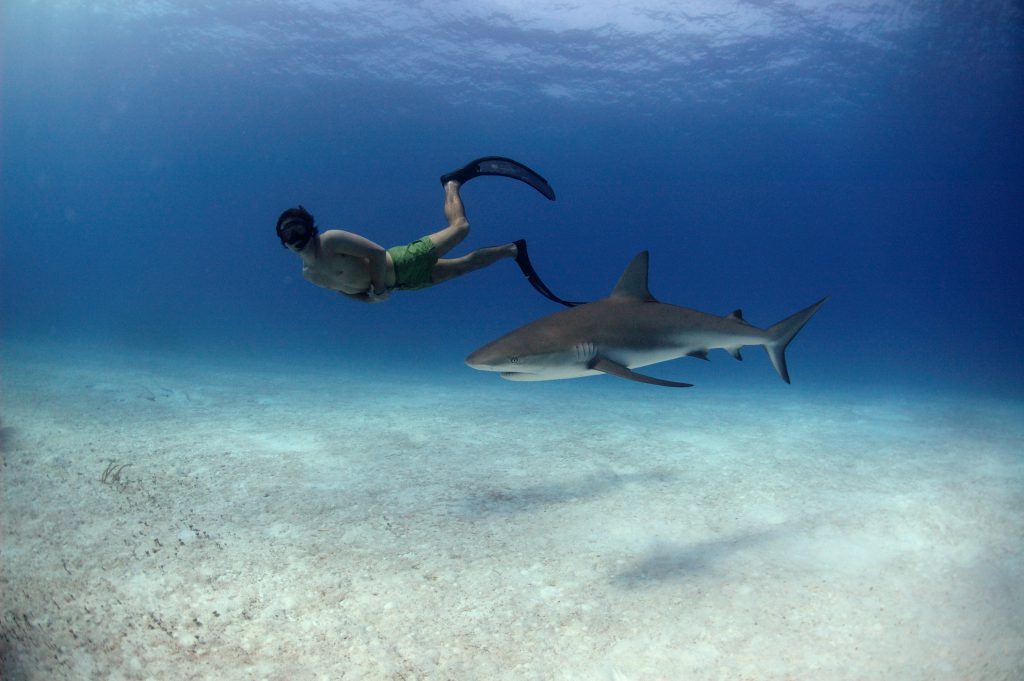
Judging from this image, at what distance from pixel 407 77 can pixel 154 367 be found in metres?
27.7

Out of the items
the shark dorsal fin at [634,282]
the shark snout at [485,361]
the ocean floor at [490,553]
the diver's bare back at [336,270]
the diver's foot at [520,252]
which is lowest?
the ocean floor at [490,553]

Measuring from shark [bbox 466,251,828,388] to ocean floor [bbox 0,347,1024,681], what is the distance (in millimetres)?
1377

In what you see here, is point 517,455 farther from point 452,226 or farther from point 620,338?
point 452,226

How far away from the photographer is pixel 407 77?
113ft

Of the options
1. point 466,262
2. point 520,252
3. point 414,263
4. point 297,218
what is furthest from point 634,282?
point 297,218

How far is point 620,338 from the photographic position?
15.8 ft

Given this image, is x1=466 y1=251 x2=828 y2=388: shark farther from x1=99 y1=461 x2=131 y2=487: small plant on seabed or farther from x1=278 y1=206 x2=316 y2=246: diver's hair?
x1=99 y1=461 x2=131 y2=487: small plant on seabed

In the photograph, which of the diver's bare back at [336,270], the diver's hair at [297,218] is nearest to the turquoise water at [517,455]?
the diver's bare back at [336,270]

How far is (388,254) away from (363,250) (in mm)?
406

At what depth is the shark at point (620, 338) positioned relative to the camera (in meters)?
4.24

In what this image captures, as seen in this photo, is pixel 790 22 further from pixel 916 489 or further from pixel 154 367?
pixel 154 367

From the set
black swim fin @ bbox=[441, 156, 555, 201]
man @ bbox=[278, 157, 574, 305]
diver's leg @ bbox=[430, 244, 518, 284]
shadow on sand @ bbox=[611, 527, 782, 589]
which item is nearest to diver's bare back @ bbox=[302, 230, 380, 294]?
man @ bbox=[278, 157, 574, 305]

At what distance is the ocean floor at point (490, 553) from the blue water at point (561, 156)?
16331mm

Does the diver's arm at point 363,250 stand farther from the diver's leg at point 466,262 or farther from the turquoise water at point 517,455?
the turquoise water at point 517,455
